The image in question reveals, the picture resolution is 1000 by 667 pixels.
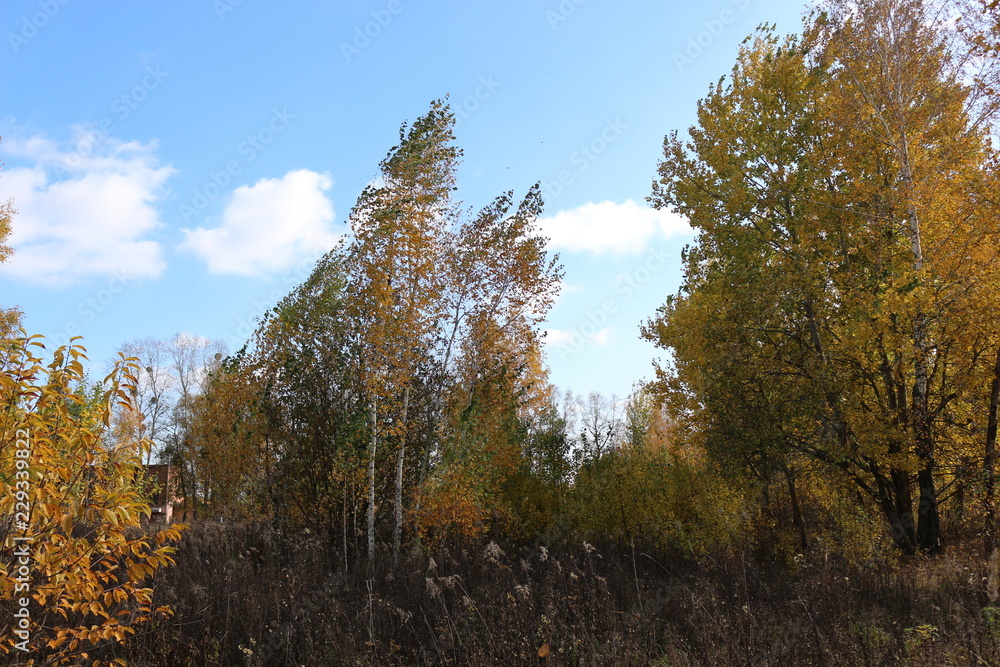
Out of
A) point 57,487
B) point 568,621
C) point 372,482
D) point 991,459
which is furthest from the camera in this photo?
point 372,482

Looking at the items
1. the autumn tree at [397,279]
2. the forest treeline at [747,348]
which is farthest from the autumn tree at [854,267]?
the autumn tree at [397,279]

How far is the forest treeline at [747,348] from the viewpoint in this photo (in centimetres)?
945

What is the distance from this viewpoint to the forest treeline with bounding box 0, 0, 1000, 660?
9.45m

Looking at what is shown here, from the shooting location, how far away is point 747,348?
10367 millimetres

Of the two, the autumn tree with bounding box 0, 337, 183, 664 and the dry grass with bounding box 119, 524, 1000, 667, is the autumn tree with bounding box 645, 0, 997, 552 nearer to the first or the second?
the dry grass with bounding box 119, 524, 1000, 667

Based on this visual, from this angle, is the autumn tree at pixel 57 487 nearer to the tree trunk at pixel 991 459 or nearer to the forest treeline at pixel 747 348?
the forest treeline at pixel 747 348

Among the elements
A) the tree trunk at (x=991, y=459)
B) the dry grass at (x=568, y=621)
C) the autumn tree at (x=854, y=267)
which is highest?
the autumn tree at (x=854, y=267)

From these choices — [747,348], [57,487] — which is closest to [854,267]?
[747,348]

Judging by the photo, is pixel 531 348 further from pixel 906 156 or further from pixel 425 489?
pixel 906 156

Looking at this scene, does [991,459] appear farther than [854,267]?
No

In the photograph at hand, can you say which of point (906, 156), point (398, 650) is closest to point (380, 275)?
point (398, 650)

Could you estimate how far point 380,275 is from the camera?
36.9 feet

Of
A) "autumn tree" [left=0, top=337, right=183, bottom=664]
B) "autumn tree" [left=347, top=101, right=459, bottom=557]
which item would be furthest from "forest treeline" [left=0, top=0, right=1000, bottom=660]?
"autumn tree" [left=0, top=337, right=183, bottom=664]

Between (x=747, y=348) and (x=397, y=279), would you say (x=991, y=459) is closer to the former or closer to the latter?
(x=747, y=348)
